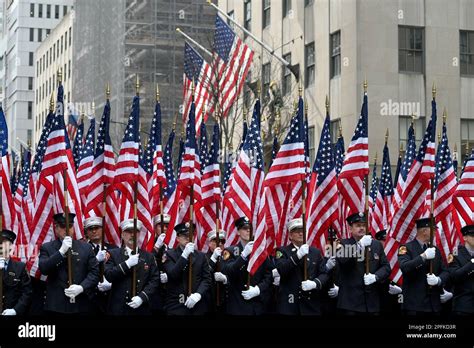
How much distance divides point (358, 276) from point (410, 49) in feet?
71.4

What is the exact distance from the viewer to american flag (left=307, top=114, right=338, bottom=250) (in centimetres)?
1257

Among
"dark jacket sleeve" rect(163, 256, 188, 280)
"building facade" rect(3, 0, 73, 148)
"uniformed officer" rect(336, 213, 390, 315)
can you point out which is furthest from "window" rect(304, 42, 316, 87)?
"building facade" rect(3, 0, 73, 148)

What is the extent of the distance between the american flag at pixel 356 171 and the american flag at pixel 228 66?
15954 millimetres

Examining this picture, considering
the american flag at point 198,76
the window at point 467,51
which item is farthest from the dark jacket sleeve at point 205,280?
the window at point 467,51

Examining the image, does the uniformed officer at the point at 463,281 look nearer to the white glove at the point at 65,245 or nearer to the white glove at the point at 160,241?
the white glove at the point at 160,241

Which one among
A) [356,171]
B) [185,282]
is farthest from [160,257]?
[356,171]

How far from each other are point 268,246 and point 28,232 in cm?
379

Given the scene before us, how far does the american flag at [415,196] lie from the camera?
13.0 m

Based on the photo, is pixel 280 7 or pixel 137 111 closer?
pixel 137 111

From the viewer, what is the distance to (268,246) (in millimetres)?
12227

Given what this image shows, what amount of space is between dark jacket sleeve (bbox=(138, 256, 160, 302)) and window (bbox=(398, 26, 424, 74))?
21906mm

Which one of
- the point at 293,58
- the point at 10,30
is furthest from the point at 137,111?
the point at 10,30

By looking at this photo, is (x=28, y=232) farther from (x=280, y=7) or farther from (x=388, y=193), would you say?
(x=280, y=7)

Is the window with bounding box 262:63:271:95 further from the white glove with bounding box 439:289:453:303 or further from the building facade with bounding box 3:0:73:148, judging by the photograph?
the building facade with bounding box 3:0:73:148
